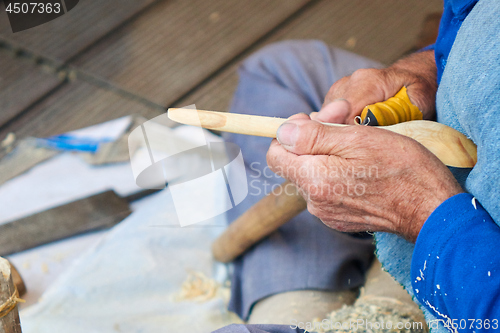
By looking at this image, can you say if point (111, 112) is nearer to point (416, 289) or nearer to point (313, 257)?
point (313, 257)

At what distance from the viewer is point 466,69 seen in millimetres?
396

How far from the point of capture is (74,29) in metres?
1.27

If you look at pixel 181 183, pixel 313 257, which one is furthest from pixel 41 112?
pixel 313 257

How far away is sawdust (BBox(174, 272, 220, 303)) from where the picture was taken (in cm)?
72

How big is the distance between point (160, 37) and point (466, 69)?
1064mm

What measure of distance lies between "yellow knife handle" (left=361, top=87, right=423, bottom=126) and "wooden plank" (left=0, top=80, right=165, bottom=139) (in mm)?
722

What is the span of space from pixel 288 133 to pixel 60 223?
561 millimetres

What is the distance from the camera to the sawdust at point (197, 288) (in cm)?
72

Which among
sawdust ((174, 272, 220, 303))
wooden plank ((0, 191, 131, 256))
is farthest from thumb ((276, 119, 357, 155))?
wooden plank ((0, 191, 131, 256))

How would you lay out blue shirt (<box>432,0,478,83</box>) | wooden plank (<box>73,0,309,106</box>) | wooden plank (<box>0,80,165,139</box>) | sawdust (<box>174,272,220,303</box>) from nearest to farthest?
blue shirt (<box>432,0,478,83</box>) < sawdust (<box>174,272,220,303</box>) < wooden plank (<box>0,80,165,139</box>) < wooden plank (<box>73,0,309,106</box>)

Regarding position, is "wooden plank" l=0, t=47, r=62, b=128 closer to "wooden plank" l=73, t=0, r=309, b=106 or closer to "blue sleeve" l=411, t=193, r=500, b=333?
"wooden plank" l=73, t=0, r=309, b=106

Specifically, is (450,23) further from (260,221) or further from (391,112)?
(260,221)

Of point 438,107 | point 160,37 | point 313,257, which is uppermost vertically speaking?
point 438,107

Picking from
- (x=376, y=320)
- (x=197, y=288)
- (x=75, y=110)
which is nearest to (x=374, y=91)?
(x=376, y=320)
